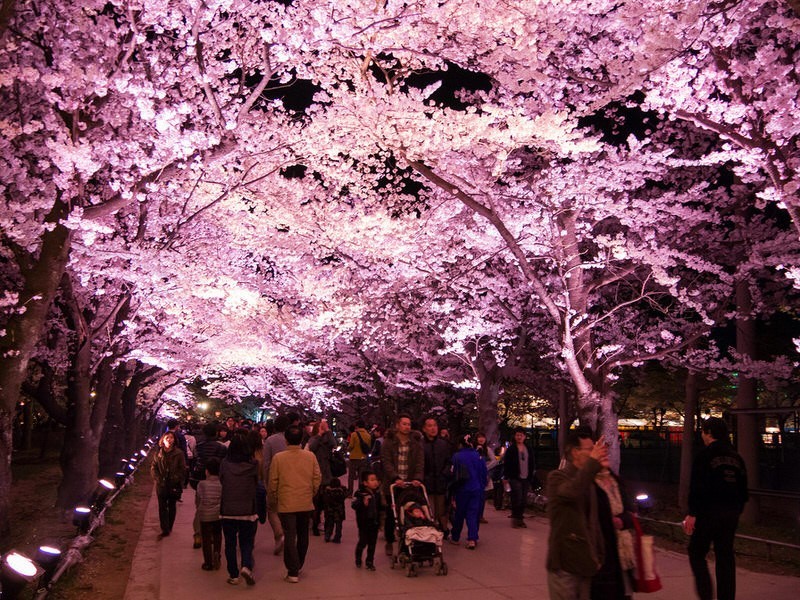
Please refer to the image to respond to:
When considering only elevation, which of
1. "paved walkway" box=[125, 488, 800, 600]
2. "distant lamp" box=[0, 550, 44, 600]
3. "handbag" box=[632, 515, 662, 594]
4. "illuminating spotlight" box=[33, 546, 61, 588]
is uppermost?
"handbag" box=[632, 515, 662, 594]

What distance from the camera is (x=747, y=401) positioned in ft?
50.8

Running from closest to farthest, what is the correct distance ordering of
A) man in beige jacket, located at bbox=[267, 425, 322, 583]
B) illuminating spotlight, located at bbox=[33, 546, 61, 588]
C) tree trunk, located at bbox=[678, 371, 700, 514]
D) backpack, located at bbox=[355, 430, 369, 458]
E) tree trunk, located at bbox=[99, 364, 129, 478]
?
illuminating spotlight, located at bbox=[33, 546, 61, 588] < man in beige jacket, located at bbox=[267, 425, 322, 583] < backpack, located at bbox=[355, 430, 369, 458] < tree trunk, located at bbox=[678, 371, 700, 514] < tree trunk, located at bbox=[99, 364, 129, 478]

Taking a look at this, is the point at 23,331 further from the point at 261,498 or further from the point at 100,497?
the point at 261,498

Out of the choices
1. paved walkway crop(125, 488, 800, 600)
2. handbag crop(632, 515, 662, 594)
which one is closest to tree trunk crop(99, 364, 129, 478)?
paved walkway crop(125, 488, 800, 600)

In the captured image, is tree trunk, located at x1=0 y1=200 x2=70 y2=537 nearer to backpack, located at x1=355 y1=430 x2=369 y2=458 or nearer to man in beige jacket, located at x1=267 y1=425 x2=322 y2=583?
man in beige jacket, located at x1=267 y1=425 x2=322 y2=583

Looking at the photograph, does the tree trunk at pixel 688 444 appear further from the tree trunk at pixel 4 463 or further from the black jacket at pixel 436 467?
the tree trunk at pixel 4 463

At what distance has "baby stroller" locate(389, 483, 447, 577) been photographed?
8492 mm

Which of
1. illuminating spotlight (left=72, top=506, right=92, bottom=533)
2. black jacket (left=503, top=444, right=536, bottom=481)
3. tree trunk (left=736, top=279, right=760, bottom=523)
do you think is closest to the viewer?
illuminating spotlight (left=72, top=506, right=92, bottom=533)

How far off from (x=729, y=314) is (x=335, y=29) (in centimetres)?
1084

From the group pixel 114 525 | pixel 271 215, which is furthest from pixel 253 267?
pixel 114 525

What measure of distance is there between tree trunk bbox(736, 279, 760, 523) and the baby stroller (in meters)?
7.76

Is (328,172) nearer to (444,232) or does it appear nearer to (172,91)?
(444,232)

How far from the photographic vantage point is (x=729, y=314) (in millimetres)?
15609

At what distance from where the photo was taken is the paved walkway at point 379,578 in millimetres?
7535
